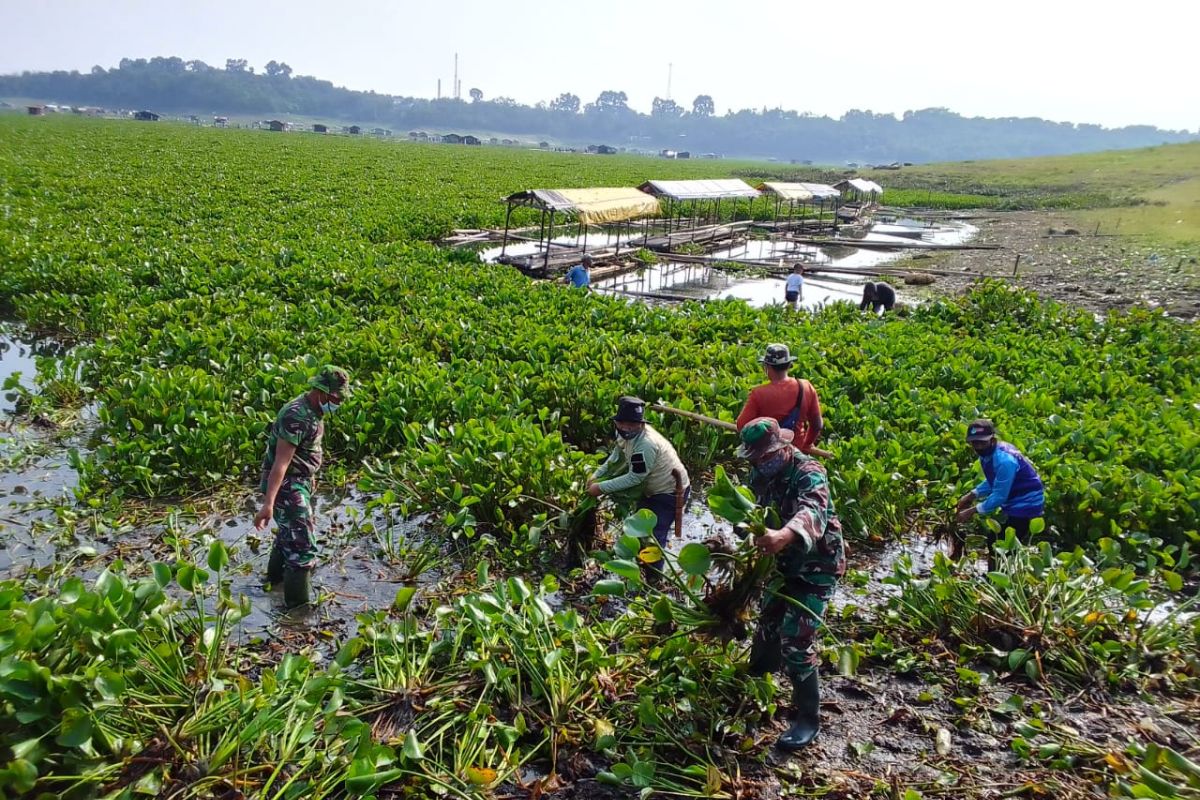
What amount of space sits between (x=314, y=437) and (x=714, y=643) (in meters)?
2.92

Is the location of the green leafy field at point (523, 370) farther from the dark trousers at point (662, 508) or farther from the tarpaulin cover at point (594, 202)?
the tarpaulin cover at point (594, 202)

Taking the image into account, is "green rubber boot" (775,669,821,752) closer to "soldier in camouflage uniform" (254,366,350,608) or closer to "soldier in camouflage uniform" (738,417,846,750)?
"soldier in camouflage uniform" (738,417,846,750)

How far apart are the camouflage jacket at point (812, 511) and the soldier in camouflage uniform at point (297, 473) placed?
9.15 feet

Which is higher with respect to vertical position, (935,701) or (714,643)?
(714,643)

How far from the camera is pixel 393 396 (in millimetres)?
7762

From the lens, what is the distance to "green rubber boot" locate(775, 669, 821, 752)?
12.8 ft

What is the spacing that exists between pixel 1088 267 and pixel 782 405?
74.5 ft

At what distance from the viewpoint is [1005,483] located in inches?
202

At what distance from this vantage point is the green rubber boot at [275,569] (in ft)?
17.5

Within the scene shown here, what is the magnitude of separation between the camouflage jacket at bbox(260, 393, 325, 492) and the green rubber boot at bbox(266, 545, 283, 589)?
2.12 ft

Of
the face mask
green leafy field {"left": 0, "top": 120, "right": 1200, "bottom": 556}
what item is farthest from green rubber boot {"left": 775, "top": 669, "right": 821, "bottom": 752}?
green leafy field {"left": 0, "top": 120, "right": 1200, "bottom": 556}

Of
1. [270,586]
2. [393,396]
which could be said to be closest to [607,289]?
[393,396]

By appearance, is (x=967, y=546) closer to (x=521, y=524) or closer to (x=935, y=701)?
(x=935, y=701)

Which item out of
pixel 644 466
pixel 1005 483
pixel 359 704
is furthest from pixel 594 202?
pixel 359 704
